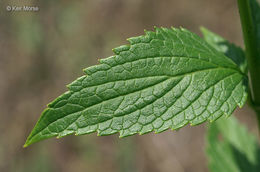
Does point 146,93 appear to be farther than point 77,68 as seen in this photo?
No

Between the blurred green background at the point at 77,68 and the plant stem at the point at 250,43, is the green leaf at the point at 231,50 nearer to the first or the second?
the plant stem at the point at 250,43

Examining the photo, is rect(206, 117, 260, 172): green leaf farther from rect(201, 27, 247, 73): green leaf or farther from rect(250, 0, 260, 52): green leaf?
rect(250, 0, 260, 52): green leaf

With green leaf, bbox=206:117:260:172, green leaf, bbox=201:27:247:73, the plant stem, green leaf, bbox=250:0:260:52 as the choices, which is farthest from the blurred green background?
the plant stem

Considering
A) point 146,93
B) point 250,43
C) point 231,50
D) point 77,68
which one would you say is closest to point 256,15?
point 231,50

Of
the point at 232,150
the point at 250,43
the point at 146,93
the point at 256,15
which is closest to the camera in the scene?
the point at 146,93

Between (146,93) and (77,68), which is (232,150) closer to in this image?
(146,93)

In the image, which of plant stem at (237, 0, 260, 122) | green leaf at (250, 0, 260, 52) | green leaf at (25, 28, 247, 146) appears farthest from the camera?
green leaf at (250, 0, 260, 52)
